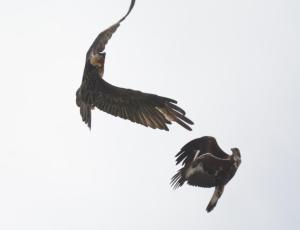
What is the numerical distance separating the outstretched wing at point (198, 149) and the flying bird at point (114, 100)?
234 centimetres

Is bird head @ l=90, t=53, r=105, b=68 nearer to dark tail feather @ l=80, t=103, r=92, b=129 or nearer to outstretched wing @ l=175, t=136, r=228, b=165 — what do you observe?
dark tail feather @ l=80, t=103, r=92, b=129

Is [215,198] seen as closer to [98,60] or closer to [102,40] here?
[98,60]

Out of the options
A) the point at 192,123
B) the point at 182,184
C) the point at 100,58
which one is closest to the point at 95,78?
the point at 100,58

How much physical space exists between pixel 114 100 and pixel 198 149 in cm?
281

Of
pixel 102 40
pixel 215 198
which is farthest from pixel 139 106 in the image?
pixel 215 198

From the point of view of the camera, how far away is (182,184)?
555 inches

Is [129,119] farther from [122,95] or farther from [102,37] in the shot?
[102,37]

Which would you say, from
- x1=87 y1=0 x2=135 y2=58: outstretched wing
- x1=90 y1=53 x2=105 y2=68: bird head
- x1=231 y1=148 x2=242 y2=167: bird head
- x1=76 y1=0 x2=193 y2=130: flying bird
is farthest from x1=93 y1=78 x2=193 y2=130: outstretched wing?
x1=231 y1=148 x2=242 y2=167: bird head

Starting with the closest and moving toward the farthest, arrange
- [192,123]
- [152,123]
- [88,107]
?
[192,123] → [152,123] → [88,107]

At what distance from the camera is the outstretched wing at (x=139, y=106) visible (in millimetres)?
11961

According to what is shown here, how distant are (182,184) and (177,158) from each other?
2.55 feet

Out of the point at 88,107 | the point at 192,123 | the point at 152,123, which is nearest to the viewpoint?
the point at 192,123

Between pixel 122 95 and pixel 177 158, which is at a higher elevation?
pixel 122 95

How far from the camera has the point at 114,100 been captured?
42.5 ft
